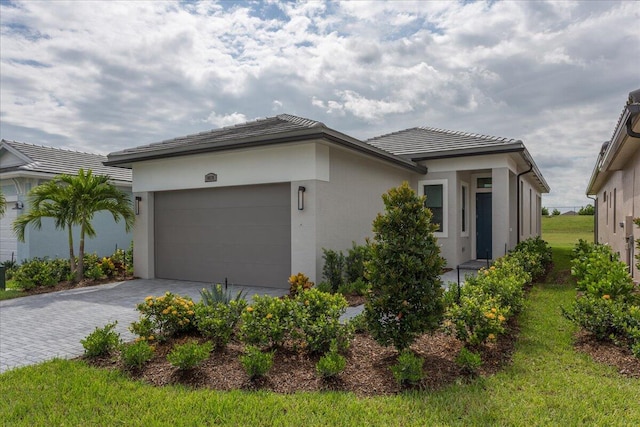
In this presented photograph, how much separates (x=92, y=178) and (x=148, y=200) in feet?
4.96

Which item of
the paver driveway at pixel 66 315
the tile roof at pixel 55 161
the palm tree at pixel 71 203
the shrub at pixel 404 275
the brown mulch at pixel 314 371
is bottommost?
the paver driveway at pixel 66 315

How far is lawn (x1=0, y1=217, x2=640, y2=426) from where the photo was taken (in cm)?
318

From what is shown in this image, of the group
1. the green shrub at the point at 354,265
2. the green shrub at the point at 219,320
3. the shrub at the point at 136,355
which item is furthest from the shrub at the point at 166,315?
the green shrub at the point at 354,265

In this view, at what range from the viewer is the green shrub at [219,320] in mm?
4719

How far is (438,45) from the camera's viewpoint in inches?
390

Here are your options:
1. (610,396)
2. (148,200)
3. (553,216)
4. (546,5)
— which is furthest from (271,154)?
(553,216)

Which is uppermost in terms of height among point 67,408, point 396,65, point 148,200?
point 396,65

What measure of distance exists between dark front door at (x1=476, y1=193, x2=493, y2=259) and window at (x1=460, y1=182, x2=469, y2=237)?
89 centimetres

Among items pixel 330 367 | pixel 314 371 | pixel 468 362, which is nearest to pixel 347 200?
pixel 314 371

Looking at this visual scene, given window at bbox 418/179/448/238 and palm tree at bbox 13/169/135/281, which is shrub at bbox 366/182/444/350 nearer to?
window at bbox 418/179/448/238

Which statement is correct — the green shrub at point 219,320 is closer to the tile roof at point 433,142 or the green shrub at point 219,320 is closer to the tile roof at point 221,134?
the tile roof at point 221,134

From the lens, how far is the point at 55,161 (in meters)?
15.0

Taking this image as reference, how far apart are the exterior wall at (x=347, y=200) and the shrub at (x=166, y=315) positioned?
377 centimetres

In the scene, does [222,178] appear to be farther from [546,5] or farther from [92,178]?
[546,5]
